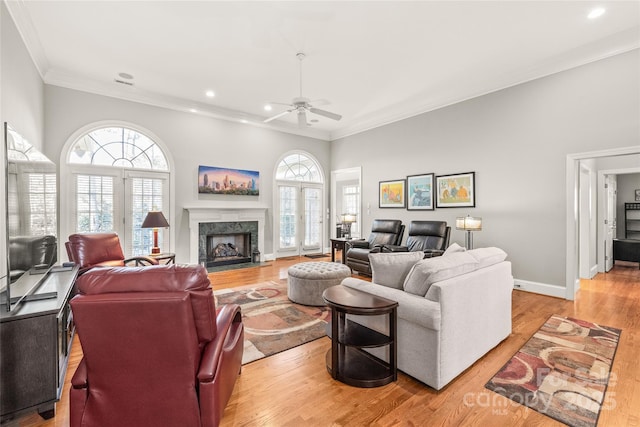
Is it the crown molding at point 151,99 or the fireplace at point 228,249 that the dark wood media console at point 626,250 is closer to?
the crown molding at point 151,99

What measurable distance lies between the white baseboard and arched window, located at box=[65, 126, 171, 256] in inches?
243

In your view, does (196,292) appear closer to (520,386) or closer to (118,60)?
(520,386)

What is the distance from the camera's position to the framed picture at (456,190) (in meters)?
5.16

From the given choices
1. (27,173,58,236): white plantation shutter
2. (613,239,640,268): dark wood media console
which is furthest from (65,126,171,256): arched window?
(613,239,640,268): dark wood media console

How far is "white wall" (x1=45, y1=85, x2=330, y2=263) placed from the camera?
4.65 m

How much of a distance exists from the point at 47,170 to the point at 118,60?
2073 millimetres

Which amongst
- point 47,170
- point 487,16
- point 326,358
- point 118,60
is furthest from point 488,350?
point 118,60

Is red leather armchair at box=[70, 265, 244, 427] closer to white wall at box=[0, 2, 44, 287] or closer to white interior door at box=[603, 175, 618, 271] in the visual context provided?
white wall at box=[0, 2, 44, 287]

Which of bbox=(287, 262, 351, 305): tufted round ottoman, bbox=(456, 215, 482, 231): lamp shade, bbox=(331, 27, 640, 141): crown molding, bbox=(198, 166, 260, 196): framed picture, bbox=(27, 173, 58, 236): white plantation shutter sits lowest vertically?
bbox=(287, 262, 351, 305): tufted round ottoman

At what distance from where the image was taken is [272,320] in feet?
10.9

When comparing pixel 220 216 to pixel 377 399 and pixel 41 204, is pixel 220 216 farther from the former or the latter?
pixel 377 399

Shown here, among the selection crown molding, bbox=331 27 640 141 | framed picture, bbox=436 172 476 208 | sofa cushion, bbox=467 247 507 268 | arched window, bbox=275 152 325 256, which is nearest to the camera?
sofa cushion, bbox=467 247 507 268

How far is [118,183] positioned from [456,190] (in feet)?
20.0

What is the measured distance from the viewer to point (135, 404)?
145 centimetres
